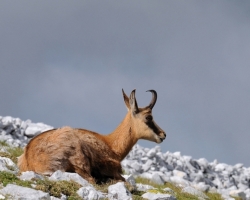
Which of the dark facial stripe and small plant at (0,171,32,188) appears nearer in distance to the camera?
small plant at (0,171,32,188)

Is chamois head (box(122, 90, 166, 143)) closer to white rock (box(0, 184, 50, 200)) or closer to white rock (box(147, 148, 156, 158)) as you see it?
white rock (box(0, 184, 50, 200))

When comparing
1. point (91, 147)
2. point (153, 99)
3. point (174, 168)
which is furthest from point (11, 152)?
point (174, 168)

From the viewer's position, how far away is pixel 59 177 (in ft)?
31.1

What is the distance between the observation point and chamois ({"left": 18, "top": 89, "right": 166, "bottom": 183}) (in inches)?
420

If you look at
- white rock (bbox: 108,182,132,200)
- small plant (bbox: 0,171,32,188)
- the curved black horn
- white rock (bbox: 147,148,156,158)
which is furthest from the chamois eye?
white rock (bbox: 147,148,156,158)

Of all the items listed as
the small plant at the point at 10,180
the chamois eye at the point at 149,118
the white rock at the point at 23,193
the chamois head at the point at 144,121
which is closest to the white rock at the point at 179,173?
the chamois head at the point at 144,121

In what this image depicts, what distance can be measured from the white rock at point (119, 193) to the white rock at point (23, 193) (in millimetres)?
1401

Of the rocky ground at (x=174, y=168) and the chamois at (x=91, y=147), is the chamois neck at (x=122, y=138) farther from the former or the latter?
the rocky ground at (x=174, y=168)

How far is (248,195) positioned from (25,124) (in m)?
7.73

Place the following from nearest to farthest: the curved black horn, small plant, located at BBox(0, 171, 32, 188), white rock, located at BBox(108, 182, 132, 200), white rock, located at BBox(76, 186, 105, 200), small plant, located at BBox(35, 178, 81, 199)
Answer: small plant, located at BBox(0, 171, 32, 188)
small plant, located at BBox(35, 178, 81, 199)
white rock, located at BBox(76, 186, 105, 200)
white rock, located at BBox(108, 182, 132, 200)
the curved black horn

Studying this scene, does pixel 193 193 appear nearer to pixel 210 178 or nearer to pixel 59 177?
pixel 59 177

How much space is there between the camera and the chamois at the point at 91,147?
1067cm

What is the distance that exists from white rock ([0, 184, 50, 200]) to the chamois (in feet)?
7.40

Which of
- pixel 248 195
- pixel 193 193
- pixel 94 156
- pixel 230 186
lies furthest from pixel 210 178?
pixel 94 156
